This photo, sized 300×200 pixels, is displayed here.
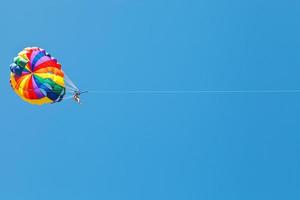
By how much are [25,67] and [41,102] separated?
3353 mm

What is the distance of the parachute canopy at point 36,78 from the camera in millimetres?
49375

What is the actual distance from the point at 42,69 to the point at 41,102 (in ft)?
9.50

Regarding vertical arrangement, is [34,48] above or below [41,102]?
above

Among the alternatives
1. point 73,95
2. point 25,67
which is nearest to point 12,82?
point 25,67

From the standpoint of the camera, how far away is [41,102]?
1980 inches

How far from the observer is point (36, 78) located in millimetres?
49562

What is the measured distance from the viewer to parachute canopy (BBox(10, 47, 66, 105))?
49.4 meters

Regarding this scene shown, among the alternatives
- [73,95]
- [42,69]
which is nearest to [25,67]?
[42,69]

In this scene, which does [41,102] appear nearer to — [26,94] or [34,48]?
[26,94]

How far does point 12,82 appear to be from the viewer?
164ft

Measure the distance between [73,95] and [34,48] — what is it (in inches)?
218

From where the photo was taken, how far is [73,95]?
164 ft

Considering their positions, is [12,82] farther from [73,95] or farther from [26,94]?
[73,95]

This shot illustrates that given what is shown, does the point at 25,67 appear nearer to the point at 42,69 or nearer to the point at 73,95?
the point at 42,69
